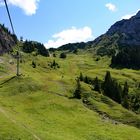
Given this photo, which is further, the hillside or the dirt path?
the hillside

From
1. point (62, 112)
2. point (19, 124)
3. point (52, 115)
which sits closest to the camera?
point (19, 124)

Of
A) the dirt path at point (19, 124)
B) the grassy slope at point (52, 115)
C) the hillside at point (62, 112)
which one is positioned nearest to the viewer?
the dirt path at point (19, 124)

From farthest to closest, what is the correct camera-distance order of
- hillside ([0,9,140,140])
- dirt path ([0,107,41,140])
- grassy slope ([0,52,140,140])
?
hillside ([0,9,140,140]) < grassy slope ([0,52,140,140]) < dirt path ([0,107,41,140])

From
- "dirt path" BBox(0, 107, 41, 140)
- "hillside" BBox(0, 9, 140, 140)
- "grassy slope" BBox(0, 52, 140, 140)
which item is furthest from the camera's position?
"hillside" BBox(0, 9, 140, 140)

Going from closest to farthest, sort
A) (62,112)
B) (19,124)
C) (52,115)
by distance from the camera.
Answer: (19,124)
(52,115)
(62,112)

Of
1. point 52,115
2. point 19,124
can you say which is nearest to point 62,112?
point 52,115

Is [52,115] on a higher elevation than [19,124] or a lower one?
lower

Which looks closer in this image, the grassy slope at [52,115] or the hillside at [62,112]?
the grassy slope at [52,115]

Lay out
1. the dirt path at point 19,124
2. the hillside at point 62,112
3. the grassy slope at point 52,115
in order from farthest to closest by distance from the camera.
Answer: the hillside at point 62,112 → the grassy slope at point 52,115 → the dirt path at point 19,124

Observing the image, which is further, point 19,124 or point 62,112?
point 62,112

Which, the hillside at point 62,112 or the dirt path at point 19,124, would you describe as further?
the hillside at point 62,112

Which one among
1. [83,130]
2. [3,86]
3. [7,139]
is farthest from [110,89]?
[7,139]

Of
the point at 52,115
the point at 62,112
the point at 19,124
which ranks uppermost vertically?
the point at 19,124

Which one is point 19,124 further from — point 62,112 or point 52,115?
point 62,112
